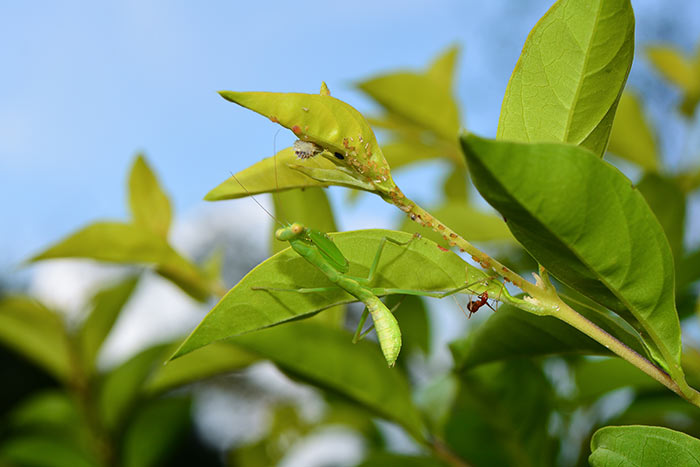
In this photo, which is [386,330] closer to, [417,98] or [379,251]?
[379,251]

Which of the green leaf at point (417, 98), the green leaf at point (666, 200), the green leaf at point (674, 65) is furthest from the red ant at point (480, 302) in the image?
the green leaf at point (674, 65)

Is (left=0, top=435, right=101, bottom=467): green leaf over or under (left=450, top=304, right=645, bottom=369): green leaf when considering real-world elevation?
under

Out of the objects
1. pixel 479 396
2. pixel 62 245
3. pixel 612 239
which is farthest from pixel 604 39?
pixel 62 245

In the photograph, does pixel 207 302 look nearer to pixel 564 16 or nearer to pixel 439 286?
pixel 439 286

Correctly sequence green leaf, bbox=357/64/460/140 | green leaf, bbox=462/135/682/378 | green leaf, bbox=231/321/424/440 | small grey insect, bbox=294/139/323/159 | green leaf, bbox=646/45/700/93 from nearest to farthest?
green leaf, bbox=462/135/682/378 < small grey insect, bbox=294/139/323/159 < green leaf, bbox=231/321/424/440 < green leaf, bbox=357/64/460/140 < green leaf, bbox=646/45/700/93

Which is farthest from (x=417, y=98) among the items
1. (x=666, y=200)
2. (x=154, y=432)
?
(x=154, y=432)

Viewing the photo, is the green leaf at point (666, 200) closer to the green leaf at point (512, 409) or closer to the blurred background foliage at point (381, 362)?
the blurred background foliage at point (381, 362)

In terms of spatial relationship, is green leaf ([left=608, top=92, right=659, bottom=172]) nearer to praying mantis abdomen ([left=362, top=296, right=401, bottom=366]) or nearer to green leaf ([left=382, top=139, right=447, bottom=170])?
green leaf ([left=382, top=139, right=447, bottom=170])

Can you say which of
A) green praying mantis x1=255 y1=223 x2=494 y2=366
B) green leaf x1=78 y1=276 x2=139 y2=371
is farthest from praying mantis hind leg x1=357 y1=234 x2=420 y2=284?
green leaf x1=78 y1=276 x2=139 y2=371
